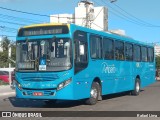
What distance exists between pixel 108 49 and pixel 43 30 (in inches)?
164

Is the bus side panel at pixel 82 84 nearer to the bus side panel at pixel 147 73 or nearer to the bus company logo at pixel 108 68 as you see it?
the bus company logo at pixel 108 68

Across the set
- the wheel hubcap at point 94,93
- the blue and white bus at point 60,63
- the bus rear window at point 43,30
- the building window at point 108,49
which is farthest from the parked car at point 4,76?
the bus rear window at point 43,30

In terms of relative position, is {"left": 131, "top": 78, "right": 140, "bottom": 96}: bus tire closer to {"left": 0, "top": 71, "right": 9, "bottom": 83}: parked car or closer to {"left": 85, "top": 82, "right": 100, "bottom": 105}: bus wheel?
{"left": 85, "top": 82, "right": 100, "bottom": 105}: bus wheel

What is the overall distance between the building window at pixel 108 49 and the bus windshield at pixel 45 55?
354 centimetres

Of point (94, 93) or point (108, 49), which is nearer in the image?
point (94, 93)

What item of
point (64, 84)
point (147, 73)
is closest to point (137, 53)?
point (147, 73)

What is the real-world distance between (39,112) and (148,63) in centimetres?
1333

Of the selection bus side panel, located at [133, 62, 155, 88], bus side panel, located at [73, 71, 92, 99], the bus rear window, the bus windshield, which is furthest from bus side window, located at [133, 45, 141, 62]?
the bus windshield

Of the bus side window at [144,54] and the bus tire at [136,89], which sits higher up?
the bus side window at [144,54]

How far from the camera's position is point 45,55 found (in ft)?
49.0

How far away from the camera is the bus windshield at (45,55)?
48.3ft

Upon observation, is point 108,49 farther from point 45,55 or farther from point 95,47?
point 45,55

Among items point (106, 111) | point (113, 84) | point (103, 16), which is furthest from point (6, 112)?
point (103, 16)

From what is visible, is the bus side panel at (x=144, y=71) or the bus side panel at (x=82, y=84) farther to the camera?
the bus side panel at (x=144, y=71)
